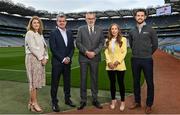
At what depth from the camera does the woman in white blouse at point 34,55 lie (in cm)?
799

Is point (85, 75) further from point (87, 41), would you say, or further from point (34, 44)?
point (34, 44)

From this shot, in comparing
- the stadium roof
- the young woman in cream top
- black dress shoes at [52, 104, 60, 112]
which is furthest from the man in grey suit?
the stadium roof

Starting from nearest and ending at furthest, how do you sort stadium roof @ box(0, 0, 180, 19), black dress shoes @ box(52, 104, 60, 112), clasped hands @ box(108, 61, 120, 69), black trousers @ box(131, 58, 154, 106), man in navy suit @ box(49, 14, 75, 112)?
black dress shoes @ box(52, 104, 60, 112) < black trousers @ box(131, 58, 154, 106) < clasped hands @ box(108, 61, 120, 69) < man in navy suit @ box(49, 14, 75, 112) < stadium roof @ box(0, 0, 180, 19)

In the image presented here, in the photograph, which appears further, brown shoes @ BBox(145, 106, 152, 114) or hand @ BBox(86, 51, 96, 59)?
hand @ BBox(86, 51, 96, 59)

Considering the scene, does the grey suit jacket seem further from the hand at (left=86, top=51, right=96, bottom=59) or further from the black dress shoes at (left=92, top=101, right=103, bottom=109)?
the black dress shoes at (left=92, top=101, right=103, bottom=109)

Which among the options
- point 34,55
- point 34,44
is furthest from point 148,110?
point 34,44

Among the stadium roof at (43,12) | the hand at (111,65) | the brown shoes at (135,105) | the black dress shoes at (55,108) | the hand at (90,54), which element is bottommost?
the brown shoes at (135,105)

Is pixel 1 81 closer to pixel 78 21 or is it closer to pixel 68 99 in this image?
pixel 68 99

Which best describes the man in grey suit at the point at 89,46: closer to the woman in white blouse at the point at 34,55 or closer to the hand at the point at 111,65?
the hand at the point at 111,65

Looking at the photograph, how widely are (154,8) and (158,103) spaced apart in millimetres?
86319

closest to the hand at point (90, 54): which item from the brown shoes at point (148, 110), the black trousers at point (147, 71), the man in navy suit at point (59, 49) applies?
the man in navy suit at point (59, 49)

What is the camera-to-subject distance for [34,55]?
803 centimetres

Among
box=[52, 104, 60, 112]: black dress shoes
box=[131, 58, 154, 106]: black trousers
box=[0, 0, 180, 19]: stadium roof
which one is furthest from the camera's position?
box=[0, 0, 180, 19]: stadium roof

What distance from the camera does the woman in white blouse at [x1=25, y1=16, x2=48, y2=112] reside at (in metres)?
7.99
